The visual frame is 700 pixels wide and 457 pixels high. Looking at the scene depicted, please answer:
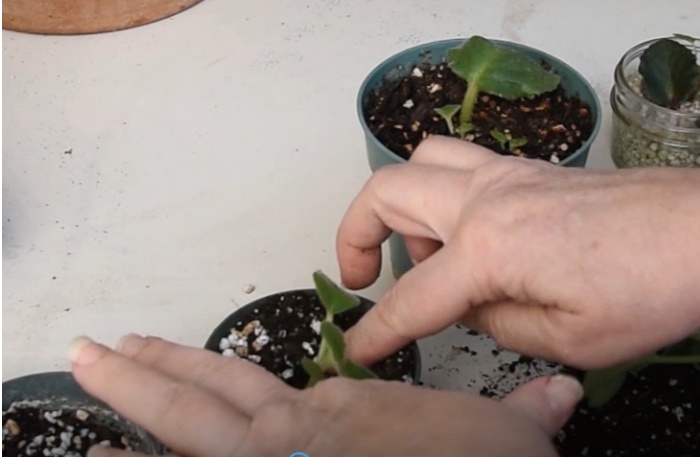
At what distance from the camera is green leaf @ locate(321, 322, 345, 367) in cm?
51

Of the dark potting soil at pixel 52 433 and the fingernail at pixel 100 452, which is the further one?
the dark potting soil at pixel 52 433

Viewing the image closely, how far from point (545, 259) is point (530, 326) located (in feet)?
0.15

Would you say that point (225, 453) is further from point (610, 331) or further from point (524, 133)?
point (524, 133)

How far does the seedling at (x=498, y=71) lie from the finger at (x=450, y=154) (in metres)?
0.10

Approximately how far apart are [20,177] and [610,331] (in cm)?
50

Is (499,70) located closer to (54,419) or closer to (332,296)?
(332,296)

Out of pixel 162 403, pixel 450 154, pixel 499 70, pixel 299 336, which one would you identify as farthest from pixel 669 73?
pixel 162 403

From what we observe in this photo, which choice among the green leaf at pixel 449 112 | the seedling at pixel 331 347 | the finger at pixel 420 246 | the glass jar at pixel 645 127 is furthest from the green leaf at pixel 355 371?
the glass jar at pixel 645 127

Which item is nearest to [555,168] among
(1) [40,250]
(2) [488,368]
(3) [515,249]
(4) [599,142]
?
(3) [515,249]

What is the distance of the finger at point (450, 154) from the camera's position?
56cm

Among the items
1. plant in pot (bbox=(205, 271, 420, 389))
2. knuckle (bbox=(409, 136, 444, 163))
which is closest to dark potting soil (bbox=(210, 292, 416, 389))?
plant in pot (bbox=(205, 271, 420, 389))

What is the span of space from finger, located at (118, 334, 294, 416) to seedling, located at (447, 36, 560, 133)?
11.2 inches

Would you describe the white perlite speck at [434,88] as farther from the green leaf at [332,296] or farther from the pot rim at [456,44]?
the green leaf at [332,296]

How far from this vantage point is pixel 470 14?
92cm
